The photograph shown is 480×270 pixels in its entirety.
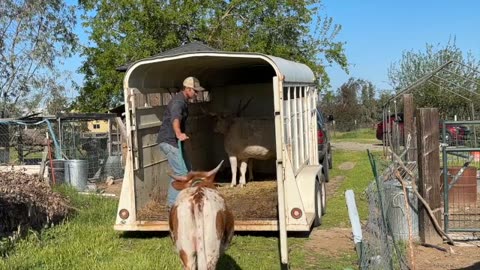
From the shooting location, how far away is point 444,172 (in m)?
8.29

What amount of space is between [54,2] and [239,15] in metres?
10.7

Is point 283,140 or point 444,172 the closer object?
point 283,140

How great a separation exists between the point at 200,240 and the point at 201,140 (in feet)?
24.2

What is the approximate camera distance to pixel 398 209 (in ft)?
25.8

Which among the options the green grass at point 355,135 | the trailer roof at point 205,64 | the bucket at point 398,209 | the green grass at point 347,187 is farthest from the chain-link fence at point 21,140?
the green grass at point 355,135

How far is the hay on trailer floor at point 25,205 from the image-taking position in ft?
29.4

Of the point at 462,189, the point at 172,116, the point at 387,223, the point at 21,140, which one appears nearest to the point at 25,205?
the point at 172,116

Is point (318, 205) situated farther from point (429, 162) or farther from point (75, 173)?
point (75, 173)

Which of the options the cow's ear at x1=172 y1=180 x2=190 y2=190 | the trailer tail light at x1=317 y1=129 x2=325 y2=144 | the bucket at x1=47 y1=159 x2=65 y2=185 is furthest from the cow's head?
the trailer tail light at x1=317 y1=129 x2=325 y2=144

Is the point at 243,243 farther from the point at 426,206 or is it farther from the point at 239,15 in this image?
the point at 239,15

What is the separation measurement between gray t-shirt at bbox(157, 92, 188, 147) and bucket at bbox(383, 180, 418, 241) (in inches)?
123

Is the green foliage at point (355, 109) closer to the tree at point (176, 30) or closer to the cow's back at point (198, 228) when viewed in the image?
the tree at point (176, 30)

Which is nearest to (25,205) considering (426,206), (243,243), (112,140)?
(243,243)

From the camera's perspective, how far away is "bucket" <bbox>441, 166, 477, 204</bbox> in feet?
31.0
